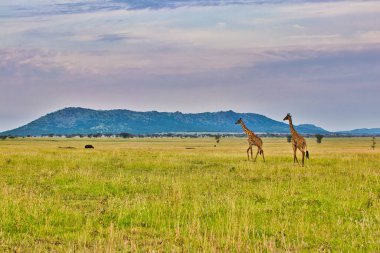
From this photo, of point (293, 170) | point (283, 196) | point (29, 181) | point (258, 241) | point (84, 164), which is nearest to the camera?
point (258, 241)

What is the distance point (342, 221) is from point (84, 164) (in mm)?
20901

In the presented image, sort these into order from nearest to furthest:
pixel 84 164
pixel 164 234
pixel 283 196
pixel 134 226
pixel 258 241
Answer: pixel 258 241 → pixel 164 234 → pixel 134 226 → pixel 283 196 → pixel 84 164

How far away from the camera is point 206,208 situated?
14180 millimetres

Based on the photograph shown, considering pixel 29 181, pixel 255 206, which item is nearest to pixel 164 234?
pixel 255 206

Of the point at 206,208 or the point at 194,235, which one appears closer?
the point at 194,235

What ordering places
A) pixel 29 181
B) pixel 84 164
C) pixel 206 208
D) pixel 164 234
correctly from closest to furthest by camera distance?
1. pixel 164 234
2. pixel 206 208
3. pixel 29 181
4. pixel 84 164

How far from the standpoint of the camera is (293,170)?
26188mm

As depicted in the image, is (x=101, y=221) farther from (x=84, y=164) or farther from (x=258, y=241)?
(x=84, y=164)

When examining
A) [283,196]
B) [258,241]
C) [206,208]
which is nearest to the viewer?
[258,241]

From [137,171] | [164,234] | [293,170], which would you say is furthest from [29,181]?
[293,170]

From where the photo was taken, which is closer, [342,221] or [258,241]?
[258,241]

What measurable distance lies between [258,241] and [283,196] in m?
6.36

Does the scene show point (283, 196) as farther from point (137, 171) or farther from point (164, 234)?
point (137, 171)

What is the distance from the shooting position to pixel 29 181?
2084 cm
